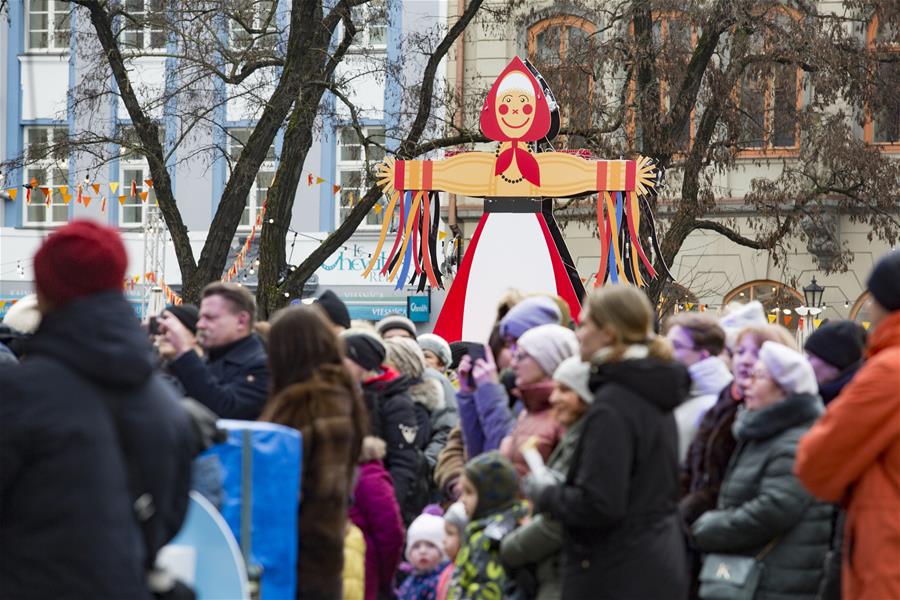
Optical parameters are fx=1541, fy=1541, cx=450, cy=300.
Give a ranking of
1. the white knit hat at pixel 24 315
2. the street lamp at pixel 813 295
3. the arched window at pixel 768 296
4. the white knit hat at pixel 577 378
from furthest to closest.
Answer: the arched window at pixel 768 296
the street lamp at pixel 813 295
the white knit hat at pixel 24 315
the white knit hat at pixel 577 378

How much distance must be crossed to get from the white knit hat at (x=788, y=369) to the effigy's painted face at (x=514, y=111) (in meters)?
7.53

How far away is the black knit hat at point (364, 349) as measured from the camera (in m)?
6.59

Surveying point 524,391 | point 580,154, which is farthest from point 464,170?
point 524,391

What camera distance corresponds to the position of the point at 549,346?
5594 millimetres

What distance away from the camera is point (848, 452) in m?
4.56

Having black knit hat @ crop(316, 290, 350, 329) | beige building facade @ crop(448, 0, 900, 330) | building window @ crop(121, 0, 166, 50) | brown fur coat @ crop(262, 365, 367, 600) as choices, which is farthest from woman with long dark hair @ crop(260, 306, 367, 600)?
beige building facade @ crop(448, 0, 900, 330)

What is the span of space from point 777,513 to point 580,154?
8.01 m

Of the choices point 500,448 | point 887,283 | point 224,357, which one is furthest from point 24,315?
point 887,283

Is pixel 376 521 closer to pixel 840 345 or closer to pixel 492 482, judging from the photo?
pixel 492 482

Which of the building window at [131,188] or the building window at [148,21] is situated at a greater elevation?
the building window at [148,21]

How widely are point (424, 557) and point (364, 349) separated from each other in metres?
0.93

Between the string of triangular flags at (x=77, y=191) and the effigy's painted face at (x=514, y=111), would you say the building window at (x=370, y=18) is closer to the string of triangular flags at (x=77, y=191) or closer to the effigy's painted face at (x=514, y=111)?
the string of triangular flags at (x=77, y=191)

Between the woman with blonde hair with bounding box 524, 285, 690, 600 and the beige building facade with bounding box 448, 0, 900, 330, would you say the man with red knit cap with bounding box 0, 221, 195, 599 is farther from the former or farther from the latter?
the beige building facade with bounding box 448, 0, 900, 330

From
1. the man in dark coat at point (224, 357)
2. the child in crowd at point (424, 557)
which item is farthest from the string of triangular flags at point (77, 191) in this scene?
the child in crowd at point (424, 557)
